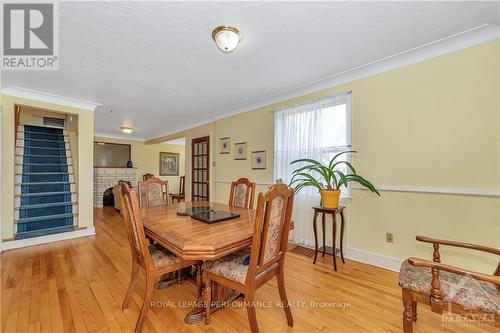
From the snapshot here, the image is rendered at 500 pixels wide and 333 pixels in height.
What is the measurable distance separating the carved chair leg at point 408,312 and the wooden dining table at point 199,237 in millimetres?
1004

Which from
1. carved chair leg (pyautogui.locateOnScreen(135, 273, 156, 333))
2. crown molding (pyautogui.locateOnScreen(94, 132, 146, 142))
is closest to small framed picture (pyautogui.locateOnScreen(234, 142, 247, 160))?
carved chair leg (pyautogui.locateOnScreen(135, 273, 156, 333))

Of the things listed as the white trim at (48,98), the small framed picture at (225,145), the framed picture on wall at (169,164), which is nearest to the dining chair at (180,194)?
the framed picture on wall at (169,164)

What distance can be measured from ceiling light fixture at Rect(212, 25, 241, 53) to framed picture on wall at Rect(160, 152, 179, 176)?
709 centimetres

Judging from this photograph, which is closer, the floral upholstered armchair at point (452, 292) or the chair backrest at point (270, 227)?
the floral upholstered armchair at point (452, 292)

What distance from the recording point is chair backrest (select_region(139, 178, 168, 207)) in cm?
274

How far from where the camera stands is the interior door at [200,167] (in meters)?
5.06

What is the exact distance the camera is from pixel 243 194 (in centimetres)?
272

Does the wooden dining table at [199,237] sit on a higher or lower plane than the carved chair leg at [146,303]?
higher

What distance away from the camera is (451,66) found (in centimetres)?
204

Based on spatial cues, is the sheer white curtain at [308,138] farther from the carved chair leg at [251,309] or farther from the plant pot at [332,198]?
the carved chair leg at [251,309]

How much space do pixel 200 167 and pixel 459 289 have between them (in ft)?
15.7

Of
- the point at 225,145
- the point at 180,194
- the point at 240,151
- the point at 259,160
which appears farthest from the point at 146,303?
the point at 180,194

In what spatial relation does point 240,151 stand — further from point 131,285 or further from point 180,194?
point 180,194

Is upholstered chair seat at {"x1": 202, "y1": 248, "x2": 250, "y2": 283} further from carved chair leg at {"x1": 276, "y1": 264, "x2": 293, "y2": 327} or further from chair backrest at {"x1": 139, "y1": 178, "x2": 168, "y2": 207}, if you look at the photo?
chair backrest at {"x1": 139, "y1": 178, "x2": 168, "y2": 207}
